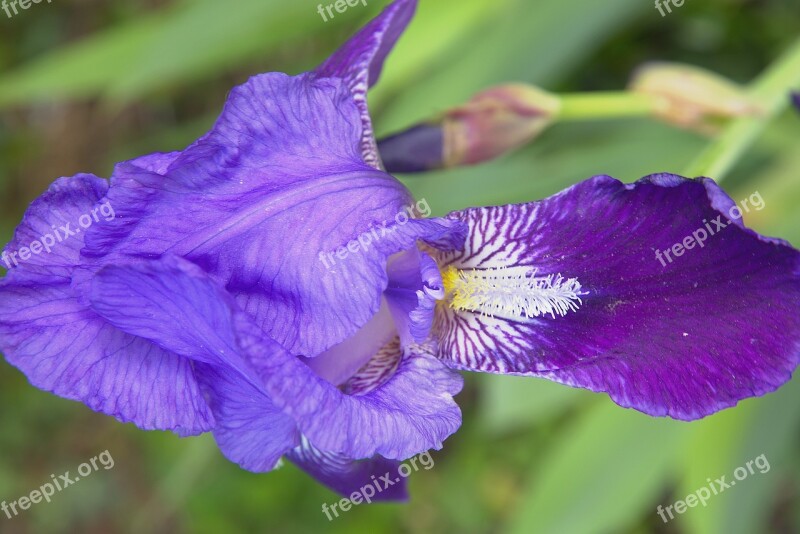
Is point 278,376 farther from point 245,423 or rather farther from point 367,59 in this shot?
point 367,59

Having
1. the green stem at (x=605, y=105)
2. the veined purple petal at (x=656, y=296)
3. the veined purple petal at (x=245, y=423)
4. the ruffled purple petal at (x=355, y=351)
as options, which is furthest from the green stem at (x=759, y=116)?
the veined purple petal at (x=245, y=423)

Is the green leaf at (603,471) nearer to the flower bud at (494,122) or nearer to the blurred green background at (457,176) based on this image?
the blurred green background at (457,176)

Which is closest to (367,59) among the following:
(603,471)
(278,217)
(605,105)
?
(278,217)

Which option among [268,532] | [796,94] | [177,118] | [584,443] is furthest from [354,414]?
[177,118]

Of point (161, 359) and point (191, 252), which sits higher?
point (191, 252)

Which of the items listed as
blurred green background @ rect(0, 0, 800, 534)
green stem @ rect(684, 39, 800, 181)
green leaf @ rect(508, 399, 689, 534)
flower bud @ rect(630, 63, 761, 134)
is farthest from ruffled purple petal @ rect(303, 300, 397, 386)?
green leaf @ rect(508, 399, 689, 534)

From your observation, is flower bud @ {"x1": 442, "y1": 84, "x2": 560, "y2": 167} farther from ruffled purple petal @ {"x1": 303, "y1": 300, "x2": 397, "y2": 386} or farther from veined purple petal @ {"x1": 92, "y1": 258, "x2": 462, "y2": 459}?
veined purple petal @ {"x1": 92, "y1": 258, "x2": 462, "y2": 459}

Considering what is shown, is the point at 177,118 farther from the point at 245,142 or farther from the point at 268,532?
the point at 245,142

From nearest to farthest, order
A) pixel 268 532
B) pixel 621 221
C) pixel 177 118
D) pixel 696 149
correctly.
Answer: pixel 621 221 < pixel 696 149 < pixel 268 532 < pixel 177 118
